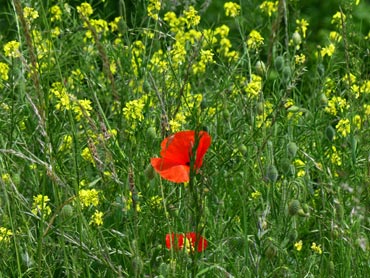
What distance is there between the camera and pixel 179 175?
2025 millimetres

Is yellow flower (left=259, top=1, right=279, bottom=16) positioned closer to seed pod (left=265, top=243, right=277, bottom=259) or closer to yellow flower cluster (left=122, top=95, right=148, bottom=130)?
yellow flower cluster (left=122, top=95, right=148, bottom=130)

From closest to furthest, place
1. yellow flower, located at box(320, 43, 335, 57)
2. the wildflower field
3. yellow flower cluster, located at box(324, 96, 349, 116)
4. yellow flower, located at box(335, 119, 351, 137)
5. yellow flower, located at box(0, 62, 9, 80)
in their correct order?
1. the wildflower field
2. yellow flower, located at box(335, 119, 351, 137)
3. yellow flower cluster, located at box(324, 96, 349, 116)
4. yellow flower, located at box(0, 62, 9, 80)
5. yellow flower, located at box(320, 43, 335, 57)

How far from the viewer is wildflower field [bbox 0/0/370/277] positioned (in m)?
1.93

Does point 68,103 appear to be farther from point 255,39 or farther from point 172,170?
point 255,39

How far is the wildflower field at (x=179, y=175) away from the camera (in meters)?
1.93

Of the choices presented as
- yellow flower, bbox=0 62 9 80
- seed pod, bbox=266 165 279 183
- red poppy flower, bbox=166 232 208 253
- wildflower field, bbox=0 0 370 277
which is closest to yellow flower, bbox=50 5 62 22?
wildflower field, bbox=0 0 370 277

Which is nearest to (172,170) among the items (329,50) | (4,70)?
(4,70)

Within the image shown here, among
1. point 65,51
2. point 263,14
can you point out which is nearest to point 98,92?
point 65,51

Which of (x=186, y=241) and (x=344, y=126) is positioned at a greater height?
(x=186, y=241)

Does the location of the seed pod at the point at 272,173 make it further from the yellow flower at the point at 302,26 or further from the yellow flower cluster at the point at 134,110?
the yellow flower at the point at 302,26

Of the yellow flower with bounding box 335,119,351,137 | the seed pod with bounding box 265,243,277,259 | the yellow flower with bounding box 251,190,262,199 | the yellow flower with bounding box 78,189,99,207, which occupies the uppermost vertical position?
the seed pod with bounding box 265,243,277,259

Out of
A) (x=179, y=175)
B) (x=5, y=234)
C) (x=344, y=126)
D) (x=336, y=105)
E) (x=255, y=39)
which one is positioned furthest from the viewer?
(x=255, y=39)

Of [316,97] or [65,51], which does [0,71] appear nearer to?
[65,51]

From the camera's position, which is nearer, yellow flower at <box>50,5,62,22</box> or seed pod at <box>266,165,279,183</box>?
seed pod at <box>266,165,279,183</box>
